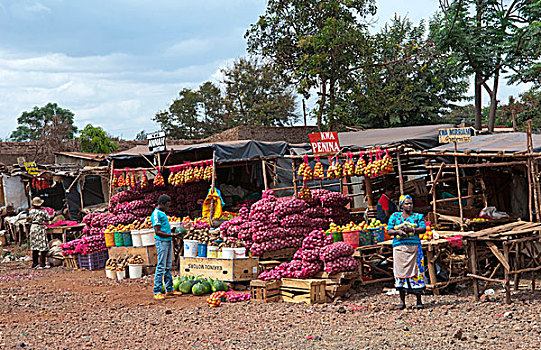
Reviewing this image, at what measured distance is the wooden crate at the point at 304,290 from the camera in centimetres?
845

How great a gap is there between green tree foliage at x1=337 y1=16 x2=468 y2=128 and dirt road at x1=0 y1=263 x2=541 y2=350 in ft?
52.1

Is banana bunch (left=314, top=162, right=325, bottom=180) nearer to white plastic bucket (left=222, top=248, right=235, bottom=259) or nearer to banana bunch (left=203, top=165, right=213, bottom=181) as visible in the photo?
white plastic bucket (left=222, top=248, right=235, bottom=259)

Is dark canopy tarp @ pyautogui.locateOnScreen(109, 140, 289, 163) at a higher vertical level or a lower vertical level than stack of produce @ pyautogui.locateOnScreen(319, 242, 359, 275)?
higher

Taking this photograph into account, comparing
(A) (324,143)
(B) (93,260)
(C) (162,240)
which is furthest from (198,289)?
(B) (93,260)

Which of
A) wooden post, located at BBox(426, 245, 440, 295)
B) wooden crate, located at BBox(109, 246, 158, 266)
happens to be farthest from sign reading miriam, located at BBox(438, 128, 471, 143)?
wooden crate, located at BBox(109, 246, 158, 266)

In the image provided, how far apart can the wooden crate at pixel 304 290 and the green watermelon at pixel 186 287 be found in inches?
77.7

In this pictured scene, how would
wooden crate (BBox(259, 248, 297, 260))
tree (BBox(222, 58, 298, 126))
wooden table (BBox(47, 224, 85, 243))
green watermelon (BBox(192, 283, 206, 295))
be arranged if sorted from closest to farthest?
green watermelon (BBox(192, 283, 206, 295)) < wooden crate (BBox(259, 248, 297, 260)) < wooden table (BBox(47, 224, 85, 243)) < tree (BBox(222, 58, 298, 126))

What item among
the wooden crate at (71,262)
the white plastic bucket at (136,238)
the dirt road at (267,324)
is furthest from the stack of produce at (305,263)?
the wooden crate at (71,262)

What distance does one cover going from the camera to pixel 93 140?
25.1m

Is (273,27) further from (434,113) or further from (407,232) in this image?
(407,232)

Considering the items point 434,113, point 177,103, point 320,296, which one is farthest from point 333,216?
point 177,103

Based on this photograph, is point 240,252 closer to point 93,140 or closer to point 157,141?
point 157,141

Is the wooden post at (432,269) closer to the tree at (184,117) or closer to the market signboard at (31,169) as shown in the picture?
the market signboard at (31,169)

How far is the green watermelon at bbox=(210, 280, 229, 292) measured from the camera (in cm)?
973
